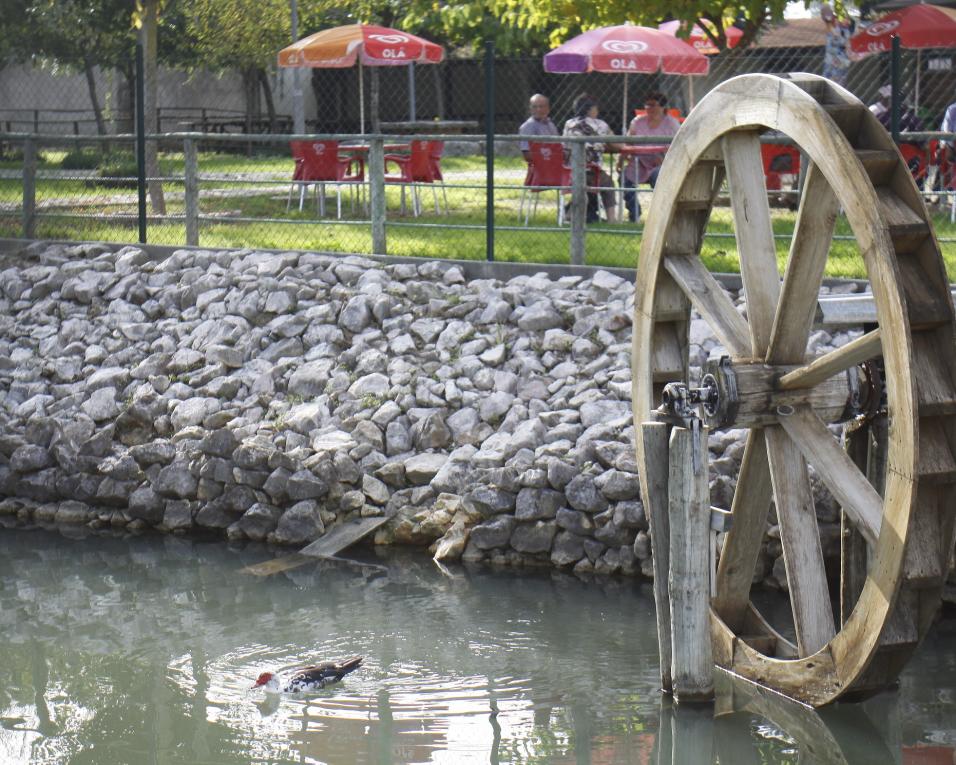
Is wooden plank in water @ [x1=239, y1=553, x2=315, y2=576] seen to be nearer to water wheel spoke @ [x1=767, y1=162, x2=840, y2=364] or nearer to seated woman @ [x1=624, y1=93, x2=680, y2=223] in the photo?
water wheel spoke @ [x1=767, y1=162, x2=840, y2=364]

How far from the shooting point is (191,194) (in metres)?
13.1

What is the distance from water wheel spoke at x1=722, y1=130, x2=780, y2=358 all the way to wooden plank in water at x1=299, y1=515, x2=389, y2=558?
3.36 m

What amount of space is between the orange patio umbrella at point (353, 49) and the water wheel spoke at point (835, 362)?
11698 mm

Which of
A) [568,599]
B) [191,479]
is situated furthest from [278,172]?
[568,599]

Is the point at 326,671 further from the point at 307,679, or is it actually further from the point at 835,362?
the point at 835,362

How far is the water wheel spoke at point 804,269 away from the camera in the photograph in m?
6.14

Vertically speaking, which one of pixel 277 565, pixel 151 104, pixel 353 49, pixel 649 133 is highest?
pixel 353 49

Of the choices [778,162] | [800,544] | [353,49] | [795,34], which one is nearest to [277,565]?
[800,544]

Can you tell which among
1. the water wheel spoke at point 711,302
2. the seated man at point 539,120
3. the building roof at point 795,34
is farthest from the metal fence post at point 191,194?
the building roof at point 795,34

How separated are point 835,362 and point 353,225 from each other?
7.77 meters

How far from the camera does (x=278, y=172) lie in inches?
747

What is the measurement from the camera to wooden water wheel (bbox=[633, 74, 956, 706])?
18.4 feet

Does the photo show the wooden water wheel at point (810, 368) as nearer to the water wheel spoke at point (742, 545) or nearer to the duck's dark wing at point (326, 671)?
the water wheel spoke at point (742, 545)

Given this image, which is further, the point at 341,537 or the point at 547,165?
the point at 547,165
